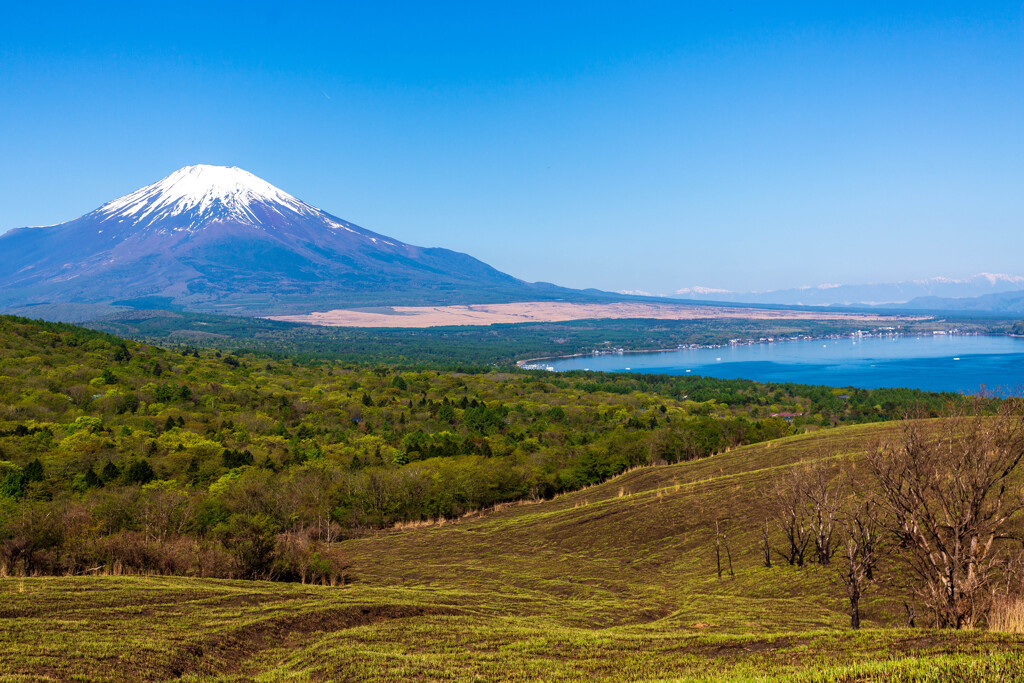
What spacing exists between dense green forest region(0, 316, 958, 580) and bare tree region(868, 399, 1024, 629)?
12.4 meters

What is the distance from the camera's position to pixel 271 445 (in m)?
65.1

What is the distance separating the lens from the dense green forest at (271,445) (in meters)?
27.1

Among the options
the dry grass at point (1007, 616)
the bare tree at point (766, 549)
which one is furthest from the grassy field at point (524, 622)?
the dry grass at point (1007, 616)

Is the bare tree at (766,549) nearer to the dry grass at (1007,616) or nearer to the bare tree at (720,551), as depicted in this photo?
the bare tree at (720,551)

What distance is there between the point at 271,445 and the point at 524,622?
176ft

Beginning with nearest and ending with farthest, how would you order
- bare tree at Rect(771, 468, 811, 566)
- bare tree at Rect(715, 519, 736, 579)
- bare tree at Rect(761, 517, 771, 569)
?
1. bare tree at Rect(771, 468, 811, 566)
2. bare tree at Rect(761, 517, 771, 569)
3. bare tree at Rect(715, 519, 736, 579)

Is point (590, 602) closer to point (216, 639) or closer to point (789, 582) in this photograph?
point (789, 582)

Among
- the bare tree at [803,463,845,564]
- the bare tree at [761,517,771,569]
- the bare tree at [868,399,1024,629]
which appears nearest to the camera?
the bare tree at [868,399,1024,629]

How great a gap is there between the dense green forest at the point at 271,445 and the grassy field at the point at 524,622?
5246 millimetres

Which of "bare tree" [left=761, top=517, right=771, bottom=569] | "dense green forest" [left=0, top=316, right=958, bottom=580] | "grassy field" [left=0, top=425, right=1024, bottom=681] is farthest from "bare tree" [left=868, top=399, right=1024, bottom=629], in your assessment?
"dense green forest" [left=0, top=316, right=958, bottom=580]

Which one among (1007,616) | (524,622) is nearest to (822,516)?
(1007,616)

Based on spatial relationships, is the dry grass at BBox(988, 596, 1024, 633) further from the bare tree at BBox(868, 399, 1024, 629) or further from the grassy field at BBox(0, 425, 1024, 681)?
the grassy field at BBox(0, 425, 1024, 681)

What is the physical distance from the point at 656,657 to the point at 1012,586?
9790 mm

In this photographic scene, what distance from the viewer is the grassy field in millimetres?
11625
